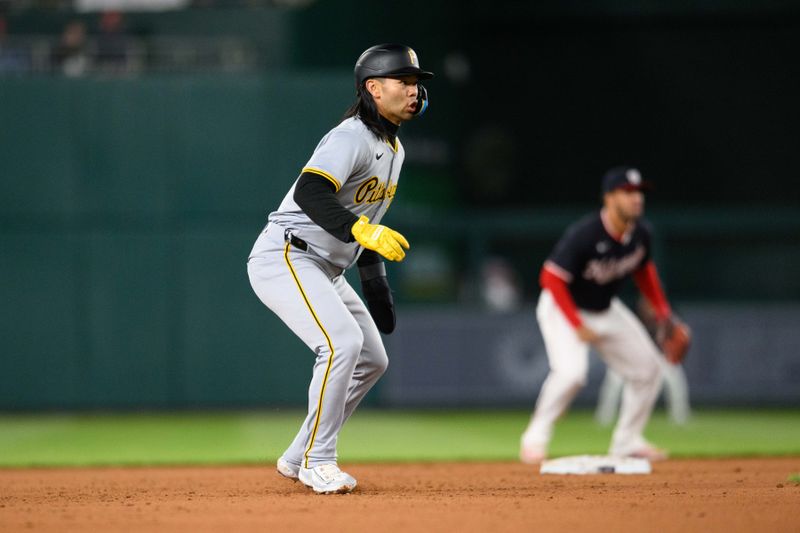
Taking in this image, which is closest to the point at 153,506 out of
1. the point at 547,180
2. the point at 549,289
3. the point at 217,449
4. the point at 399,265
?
the point at 549,289

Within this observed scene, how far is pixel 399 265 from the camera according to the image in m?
14.5

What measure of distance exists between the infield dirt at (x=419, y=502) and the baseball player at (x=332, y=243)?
38cm

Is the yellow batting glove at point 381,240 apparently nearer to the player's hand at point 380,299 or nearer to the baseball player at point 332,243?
the baseball player at point 332,243

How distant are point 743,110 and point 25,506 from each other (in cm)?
1673

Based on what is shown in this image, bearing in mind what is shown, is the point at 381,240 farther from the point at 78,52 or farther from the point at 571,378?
the point at 78,52

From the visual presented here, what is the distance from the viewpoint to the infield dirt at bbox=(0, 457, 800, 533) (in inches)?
195

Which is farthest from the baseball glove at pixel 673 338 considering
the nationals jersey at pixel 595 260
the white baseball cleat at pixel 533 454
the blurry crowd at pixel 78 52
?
the blurry crowd at pixel 78 52

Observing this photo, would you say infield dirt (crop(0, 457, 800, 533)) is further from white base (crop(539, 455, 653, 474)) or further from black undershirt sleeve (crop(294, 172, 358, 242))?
black undershirt sleeve (crop(294, 172, 358, 242))

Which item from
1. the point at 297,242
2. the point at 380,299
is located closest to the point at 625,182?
the point at 380,299

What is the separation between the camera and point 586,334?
8.22 meters

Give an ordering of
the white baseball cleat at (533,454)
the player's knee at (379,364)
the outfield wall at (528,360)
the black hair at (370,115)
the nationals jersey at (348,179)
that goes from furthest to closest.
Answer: the outfield wall at (528,360) < the white baseball cleat at (533,454) < the player's knee at (379,364) < the black hair at (370,115) < the nationals jersey at (348,179)

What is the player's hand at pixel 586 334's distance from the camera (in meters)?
8.20

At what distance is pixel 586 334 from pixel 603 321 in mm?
216

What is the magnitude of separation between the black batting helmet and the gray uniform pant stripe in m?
0.96
